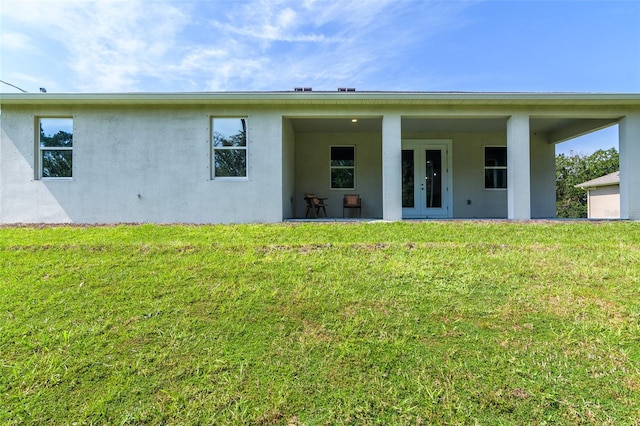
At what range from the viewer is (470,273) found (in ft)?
12.6

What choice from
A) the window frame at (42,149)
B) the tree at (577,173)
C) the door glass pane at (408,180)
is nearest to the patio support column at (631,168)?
the door glass pane at (408,180)

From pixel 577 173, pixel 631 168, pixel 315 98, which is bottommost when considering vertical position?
pixel 631 168

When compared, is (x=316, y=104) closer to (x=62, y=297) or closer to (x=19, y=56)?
(x=62, y=297)

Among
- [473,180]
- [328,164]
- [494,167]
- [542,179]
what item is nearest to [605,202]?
[542,179]

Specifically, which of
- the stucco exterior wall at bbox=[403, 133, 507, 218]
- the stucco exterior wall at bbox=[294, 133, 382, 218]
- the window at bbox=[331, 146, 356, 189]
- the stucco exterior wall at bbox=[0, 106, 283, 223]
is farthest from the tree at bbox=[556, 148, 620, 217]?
the stucco exterior wall at bbox=[0, 106, 283, 223]

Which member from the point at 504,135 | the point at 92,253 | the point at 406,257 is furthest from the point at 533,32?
the point at 92,253

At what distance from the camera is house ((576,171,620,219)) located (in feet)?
47.7

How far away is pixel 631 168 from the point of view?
24.8 feet

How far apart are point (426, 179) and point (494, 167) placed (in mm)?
2508

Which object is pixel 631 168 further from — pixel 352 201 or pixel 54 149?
pixel 54 149

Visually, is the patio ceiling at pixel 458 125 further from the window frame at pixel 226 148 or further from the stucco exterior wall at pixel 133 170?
the stucco exterior wall at pixel 133 170

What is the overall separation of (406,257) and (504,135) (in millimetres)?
8750

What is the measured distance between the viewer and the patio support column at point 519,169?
7.61 metres

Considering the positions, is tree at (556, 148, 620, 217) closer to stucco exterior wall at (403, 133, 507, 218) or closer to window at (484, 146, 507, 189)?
window at (484, 146, 507, 189)
